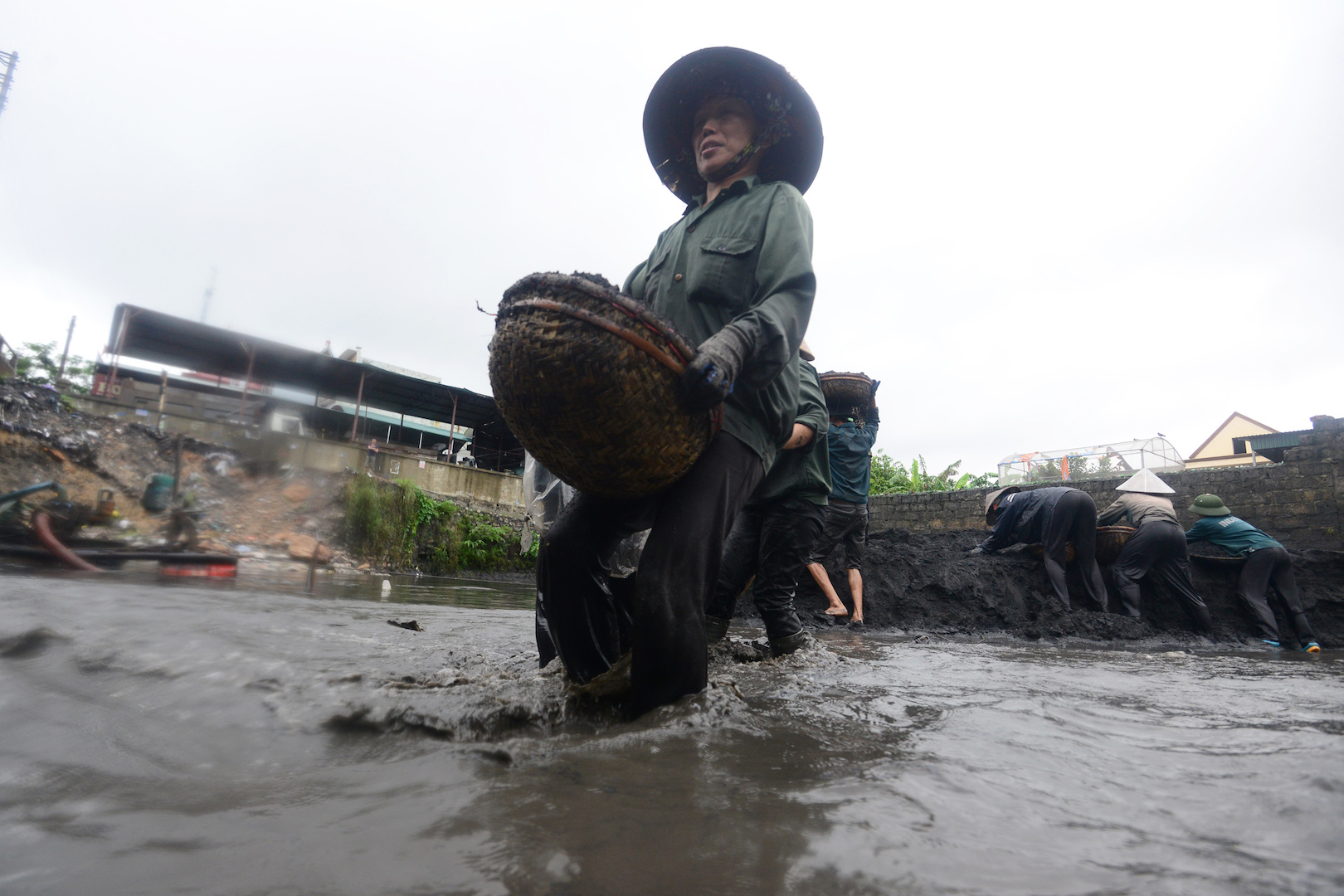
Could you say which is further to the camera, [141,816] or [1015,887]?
[141,816]

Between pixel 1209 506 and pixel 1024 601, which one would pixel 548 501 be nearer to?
pixel 1024 601

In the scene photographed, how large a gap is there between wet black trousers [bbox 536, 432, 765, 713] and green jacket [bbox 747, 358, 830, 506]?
0.64 meters

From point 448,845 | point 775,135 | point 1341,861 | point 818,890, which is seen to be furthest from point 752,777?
point 775,135

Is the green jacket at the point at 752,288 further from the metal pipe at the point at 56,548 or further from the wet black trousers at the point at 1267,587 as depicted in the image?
the wet black trousers at the point at 1267,587

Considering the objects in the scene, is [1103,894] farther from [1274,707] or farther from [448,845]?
[1274,707]

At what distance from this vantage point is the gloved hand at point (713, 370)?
1409 mm

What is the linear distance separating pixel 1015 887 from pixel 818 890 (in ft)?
0.73

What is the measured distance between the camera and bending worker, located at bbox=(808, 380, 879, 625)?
17.1 feet

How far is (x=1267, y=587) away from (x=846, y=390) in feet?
14.1

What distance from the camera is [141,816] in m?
0.84

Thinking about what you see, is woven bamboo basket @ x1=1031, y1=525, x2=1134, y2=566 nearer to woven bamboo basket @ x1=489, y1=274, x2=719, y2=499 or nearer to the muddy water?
the muddy water

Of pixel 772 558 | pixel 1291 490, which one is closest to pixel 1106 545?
pixel 1291 490

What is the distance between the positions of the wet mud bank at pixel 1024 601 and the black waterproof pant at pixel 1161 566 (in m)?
0.14

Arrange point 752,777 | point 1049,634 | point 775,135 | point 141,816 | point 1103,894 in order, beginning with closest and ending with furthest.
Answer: point 1103,894 → point 141,816 → point 752,777 → point 775,135 → point 1049,634
